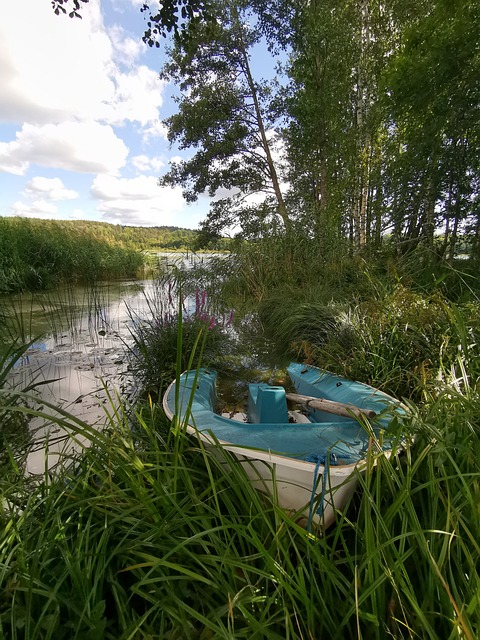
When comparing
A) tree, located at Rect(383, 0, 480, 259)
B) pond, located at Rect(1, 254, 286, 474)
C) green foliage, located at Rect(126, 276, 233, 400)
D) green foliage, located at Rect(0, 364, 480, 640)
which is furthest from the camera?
tree, located at Rect(383, 0, 480, 259)

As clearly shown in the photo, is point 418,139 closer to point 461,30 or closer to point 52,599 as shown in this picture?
point 461,30

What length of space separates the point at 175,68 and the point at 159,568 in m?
12.6

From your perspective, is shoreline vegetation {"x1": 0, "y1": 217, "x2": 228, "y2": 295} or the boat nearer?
the boat

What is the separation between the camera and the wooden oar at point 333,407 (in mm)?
1556

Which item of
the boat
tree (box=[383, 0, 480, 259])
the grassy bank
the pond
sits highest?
tree (box=[383, 0, 480, 259])

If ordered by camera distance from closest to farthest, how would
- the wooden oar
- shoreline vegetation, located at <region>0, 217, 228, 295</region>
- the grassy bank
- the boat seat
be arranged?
the wooden oar, the boat seat, shoreline vegetation, located at <region>0, 217, 228, 295</region>, the grassy bank

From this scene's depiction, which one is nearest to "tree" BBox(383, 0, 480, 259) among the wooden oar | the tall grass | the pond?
the tall grass

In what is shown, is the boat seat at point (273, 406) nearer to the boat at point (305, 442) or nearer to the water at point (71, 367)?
the boat at point (305, 442)

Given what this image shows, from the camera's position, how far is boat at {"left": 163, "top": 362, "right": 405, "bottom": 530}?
45.8 inches

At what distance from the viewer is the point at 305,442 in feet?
4.88

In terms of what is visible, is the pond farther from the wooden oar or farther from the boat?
the wooden oar

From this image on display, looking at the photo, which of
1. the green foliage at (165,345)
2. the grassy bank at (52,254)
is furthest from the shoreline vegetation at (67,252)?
the green foliage at (165,345)

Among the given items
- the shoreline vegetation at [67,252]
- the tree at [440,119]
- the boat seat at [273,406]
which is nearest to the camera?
the boat seat at [273,406]

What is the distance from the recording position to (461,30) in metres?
4.38
